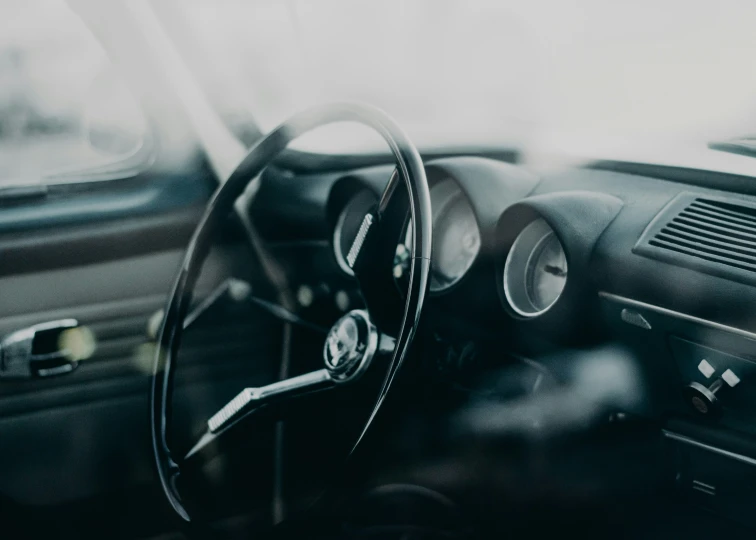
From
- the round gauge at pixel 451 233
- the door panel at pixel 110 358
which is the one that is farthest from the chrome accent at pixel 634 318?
the door panel at pixel 110 358

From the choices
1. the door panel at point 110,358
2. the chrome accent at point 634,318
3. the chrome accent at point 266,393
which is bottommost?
the door panel at point 110,358

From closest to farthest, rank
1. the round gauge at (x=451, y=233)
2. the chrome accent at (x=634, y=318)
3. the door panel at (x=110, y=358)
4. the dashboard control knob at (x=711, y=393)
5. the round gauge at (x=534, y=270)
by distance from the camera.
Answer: the dashboard control knob at (x=711, y=393), the chrome accent at (x=634, y=318), the round gauge at (x=534, y=270), the round gauge at (x=451, y=233), the door panel at (x=110, y=358)

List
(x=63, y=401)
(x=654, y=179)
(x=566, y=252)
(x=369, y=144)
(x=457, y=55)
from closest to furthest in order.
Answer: (x=566, y=252) → (x=654, y=179) → (x=63, y=401) → (x=369, y=144) → (x=457, y=55)

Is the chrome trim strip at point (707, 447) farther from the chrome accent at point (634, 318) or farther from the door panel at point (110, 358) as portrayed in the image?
the door panel at point (110, 358)

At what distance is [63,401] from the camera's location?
2.13 meters

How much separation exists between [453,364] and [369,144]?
0.72m

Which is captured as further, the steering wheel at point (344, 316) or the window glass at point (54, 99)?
the window glass at point (54, 99)

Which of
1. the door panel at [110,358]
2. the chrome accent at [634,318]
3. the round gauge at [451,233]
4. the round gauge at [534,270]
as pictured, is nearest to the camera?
the chrome accent at [634,318]

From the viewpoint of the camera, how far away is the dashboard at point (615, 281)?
1.54 m

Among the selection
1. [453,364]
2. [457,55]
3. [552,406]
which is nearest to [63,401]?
[453,364]

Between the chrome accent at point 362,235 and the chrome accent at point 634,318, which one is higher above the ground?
the chrome accent at point 362,235

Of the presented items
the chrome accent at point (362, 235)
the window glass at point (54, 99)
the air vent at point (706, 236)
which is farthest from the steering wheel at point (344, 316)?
the window glass at point (54, 99)

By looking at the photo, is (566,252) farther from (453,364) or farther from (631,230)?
(453,364)

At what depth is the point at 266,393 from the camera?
1529mm
